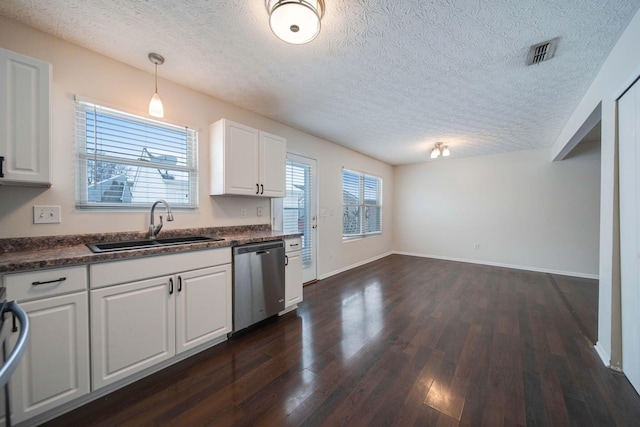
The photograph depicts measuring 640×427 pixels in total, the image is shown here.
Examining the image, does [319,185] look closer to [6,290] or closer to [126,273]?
[126,273]

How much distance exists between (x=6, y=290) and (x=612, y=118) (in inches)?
158

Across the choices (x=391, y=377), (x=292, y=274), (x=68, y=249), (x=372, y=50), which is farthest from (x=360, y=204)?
(x=68, y=249)

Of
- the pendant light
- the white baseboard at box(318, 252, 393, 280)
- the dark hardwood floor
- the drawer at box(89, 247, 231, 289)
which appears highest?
the pendant light

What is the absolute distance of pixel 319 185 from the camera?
163 inches

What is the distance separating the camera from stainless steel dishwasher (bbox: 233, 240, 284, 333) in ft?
7.48

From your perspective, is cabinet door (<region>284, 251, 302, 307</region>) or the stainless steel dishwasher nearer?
the stainless steel dishwasher

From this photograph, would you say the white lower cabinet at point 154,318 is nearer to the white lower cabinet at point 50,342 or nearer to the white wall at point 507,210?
the white lower cabinet at point 50,342

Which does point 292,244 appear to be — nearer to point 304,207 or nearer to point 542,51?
point 304,207

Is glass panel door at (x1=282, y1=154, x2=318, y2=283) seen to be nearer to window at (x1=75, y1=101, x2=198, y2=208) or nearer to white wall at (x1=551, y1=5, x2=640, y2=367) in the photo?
window at (x1=75, y1=101, x2=198, y2=208)

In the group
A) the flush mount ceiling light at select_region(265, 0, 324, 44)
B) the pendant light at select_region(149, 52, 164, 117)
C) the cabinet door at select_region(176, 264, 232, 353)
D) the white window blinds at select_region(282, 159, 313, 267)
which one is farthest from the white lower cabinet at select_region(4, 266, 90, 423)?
the white window blinds at select_region(282, 159, 313, 267)

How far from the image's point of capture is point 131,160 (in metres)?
2.15

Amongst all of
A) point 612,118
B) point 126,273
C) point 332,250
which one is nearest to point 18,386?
point 126,273

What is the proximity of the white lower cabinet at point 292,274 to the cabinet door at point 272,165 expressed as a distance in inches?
25.9

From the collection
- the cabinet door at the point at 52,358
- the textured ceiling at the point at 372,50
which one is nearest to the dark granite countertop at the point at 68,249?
the cabinet door at the point at 52,358
